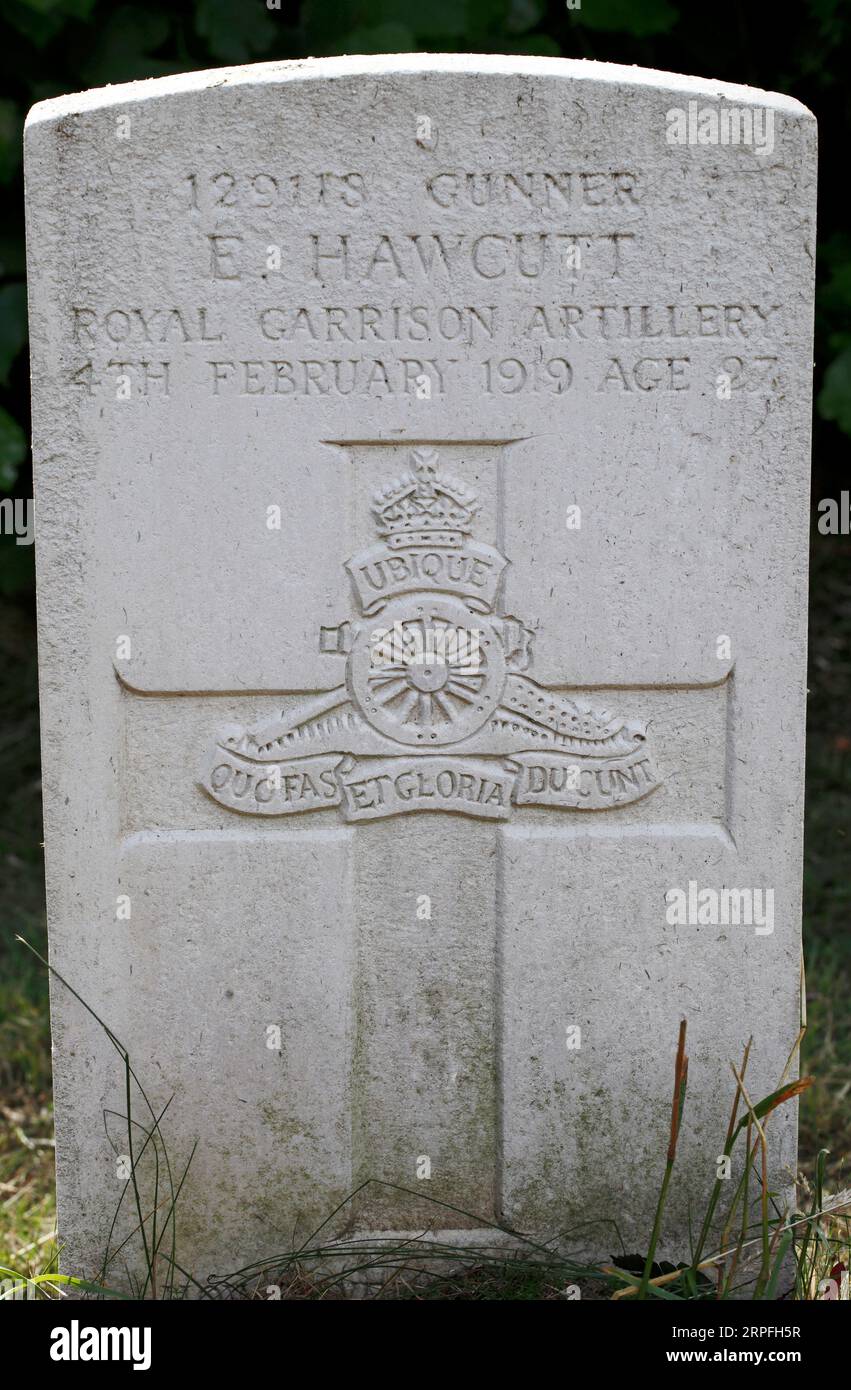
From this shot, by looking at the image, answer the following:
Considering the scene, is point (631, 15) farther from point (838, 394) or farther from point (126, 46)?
point (126, 46)

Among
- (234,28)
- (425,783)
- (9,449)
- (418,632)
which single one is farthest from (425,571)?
(234,28)

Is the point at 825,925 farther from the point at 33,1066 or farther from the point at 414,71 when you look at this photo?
the point at 414,71

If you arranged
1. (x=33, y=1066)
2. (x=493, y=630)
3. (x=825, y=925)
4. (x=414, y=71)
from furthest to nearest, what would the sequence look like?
(x=825, y=925) < (x=33, y=1066) < (x=493, y=630) < (x=414, y=71)

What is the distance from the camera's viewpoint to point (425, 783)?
2.40 m

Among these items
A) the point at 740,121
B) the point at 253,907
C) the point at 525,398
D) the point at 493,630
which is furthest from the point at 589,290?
the point at 253,907

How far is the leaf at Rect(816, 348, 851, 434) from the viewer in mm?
4176

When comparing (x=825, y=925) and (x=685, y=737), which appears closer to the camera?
(x=685, y=737)

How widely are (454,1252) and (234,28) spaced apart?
3000 mm

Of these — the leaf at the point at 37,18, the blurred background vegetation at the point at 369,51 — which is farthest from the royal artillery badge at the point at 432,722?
the leaf at the point at 37,18

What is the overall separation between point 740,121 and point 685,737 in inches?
38.4

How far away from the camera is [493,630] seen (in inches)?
93.5

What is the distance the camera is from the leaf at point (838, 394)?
13.7 feet

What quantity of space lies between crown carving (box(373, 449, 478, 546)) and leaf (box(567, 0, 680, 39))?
2.25 meters

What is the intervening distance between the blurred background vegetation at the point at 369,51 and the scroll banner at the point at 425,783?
95 centimetres
